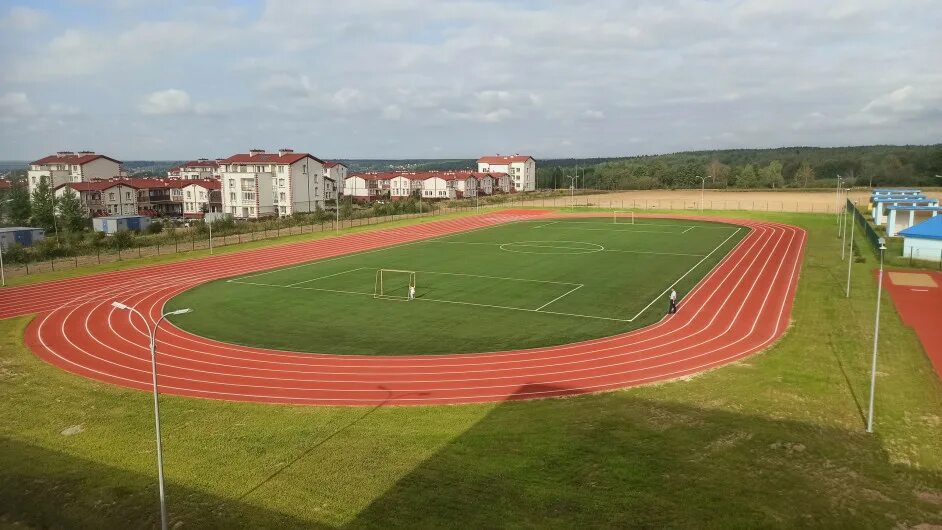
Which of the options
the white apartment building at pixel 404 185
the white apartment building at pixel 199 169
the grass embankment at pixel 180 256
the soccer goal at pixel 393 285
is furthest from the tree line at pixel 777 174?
the soccer goal at pixel 393 285

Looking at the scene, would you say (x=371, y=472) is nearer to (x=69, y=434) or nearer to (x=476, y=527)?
(x=476, y=527)

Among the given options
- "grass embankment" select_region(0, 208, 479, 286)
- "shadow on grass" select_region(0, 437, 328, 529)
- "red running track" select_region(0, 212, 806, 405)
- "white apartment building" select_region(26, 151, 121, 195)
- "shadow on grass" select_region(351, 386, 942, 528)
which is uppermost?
"white apartment building" select_region(26, 151, 121, 195)

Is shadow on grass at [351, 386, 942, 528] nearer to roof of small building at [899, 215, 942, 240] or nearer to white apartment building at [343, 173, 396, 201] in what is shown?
roof of small building at [899, 215, 942, 240]

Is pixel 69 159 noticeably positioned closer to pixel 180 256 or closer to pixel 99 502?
pixel 180 256

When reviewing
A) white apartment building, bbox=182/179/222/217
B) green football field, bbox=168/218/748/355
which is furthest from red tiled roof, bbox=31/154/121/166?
green football field, bbox=168/218/748/355

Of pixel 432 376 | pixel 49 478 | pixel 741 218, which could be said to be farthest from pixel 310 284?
pixel 741 218

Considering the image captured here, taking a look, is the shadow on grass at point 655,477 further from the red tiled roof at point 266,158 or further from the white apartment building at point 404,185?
the white apartment building at point 404,185
